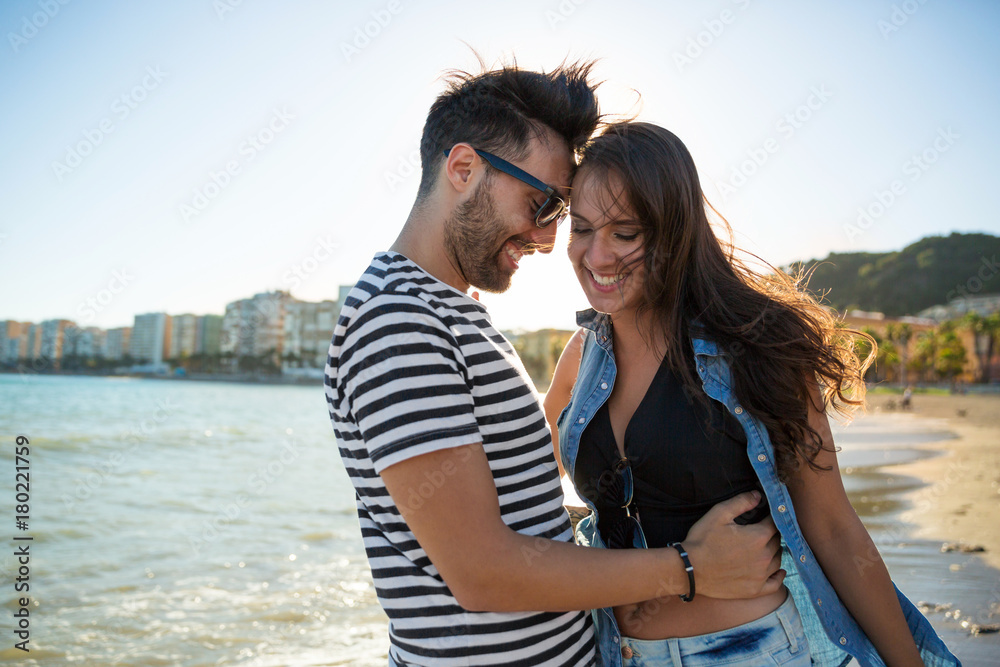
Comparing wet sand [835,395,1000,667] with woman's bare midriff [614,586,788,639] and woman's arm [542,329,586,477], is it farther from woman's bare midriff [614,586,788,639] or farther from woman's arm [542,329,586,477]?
woman's bare midriff [614,586,788,639]

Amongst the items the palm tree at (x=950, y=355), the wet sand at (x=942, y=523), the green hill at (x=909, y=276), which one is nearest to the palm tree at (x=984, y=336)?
the palm tree at (x=950, y=355)

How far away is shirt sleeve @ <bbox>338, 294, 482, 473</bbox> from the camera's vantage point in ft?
4.09

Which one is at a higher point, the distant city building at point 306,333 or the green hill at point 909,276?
the green hill at point 909,276

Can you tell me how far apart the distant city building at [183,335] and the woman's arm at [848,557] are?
72.2m

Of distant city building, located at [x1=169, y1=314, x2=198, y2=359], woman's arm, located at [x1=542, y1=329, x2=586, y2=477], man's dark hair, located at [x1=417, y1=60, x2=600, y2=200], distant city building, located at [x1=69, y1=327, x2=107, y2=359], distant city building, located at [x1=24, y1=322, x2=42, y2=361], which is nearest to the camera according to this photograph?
man's dark hair, located at [x1=417, y1=60, x2=600, y2=200]

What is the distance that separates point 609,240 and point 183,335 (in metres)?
73.9

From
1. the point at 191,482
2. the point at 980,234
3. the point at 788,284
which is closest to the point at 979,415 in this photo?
the point at 191,482

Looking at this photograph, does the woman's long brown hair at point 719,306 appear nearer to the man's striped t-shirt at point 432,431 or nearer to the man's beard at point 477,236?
the man's beard at point 477,236

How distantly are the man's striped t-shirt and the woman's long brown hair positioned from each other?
1.94 ft

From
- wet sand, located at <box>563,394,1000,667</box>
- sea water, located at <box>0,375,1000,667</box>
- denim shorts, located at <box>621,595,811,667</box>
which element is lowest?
sea water, located at <box>0,375,1000,667</box>

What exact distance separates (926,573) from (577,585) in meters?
5.51

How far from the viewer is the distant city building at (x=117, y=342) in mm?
62562

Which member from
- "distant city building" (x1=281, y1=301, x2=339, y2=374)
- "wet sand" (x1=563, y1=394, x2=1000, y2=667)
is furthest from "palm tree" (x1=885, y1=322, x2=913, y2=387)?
"wet sand" (x1=563, y1=394, x2=1000, y2=667)

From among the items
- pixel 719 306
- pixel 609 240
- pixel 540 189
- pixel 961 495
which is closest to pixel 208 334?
pixel 961 495
